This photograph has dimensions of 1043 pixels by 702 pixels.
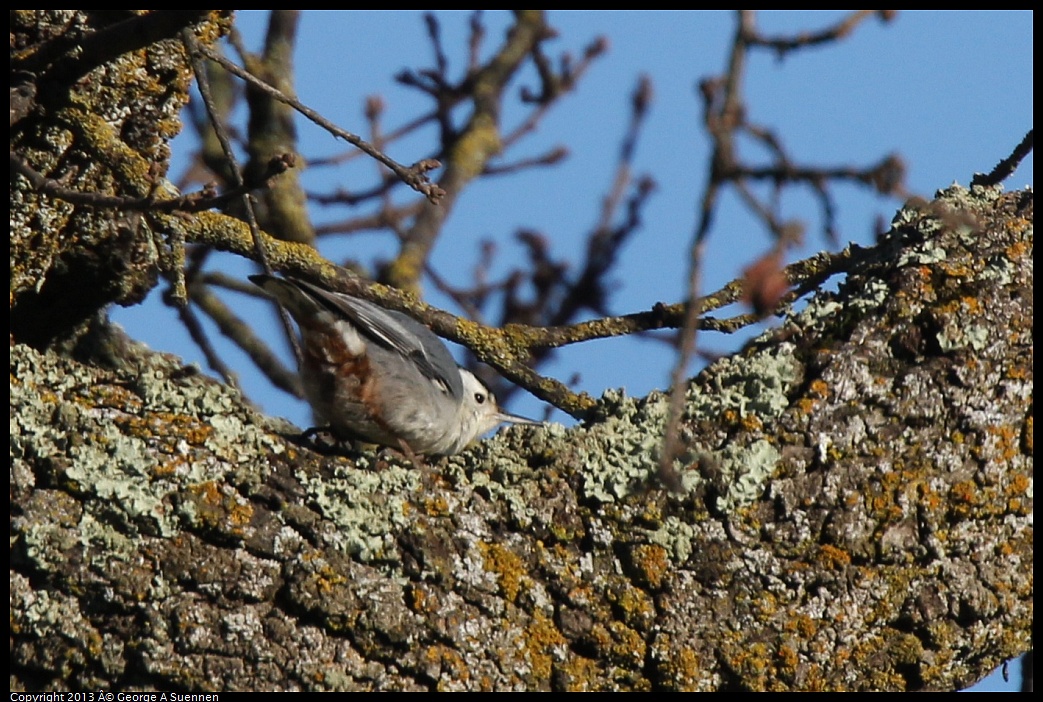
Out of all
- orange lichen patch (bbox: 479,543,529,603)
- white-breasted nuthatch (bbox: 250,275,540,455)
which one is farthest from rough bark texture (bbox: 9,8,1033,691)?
white-breasted nuthatch (bbox: 250,275,540,455)

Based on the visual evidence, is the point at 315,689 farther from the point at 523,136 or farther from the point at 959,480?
the point at 523,136

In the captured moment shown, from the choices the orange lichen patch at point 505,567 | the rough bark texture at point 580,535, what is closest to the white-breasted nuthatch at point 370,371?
the rough bark texture at point 580,535

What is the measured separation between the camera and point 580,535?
1981 mm

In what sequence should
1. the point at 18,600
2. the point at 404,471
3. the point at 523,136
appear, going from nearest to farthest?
1. the point at 18,600
2. the point at 404,471
3. the point at 523,136

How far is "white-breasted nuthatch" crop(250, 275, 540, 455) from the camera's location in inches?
102

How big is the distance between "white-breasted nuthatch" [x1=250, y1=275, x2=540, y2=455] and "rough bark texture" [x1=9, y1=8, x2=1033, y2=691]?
50 centimetres

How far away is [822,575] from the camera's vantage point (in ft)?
6.27

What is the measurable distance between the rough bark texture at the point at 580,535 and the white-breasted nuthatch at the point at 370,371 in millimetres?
503

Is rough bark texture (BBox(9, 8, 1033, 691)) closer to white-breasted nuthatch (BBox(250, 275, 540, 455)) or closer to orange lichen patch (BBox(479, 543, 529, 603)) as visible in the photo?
orange lichen patch (BBox(479, 543, 529, 603))

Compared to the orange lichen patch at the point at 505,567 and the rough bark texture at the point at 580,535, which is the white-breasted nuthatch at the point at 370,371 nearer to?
the rough bark texture at the point at 580,535

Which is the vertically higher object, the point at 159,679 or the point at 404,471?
the point at 404,471

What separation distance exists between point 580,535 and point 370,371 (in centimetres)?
91

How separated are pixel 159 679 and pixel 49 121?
1200 mm
